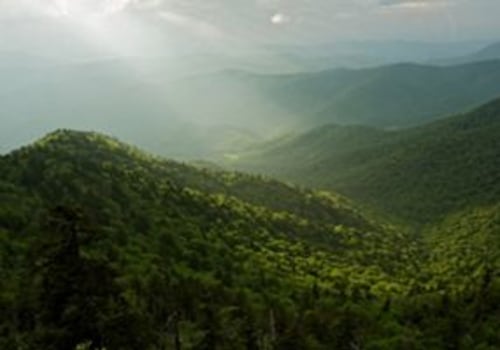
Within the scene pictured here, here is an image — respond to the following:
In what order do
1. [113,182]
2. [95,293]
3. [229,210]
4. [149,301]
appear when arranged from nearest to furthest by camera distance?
[95,293], [149,301], [113,182], [229,210]

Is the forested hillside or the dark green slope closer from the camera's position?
the dark green slope

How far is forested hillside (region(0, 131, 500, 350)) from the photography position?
49.4m

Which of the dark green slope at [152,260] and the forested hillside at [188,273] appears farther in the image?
the forested hillside at [188,273]

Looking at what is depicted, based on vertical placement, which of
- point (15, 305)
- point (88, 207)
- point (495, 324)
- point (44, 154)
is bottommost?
point (495, 324)

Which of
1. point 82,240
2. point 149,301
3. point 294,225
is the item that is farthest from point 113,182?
point 82,240

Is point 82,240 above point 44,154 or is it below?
below

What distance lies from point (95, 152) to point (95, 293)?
448 feet

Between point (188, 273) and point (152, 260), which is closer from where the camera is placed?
point (152, 260)

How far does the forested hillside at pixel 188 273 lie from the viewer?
162 feet

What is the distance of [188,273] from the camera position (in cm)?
12156

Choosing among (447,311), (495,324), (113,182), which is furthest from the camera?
(113,182)

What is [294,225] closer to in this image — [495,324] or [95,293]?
[495,324]

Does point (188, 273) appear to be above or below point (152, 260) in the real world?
below

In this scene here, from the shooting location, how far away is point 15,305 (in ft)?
227
